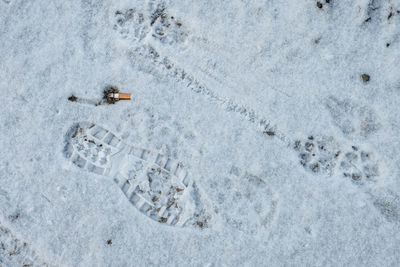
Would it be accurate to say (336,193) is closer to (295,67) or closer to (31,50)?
(295,67)

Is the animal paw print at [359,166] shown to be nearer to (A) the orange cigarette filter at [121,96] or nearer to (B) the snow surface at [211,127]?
(B) the snow surface at [211,127]

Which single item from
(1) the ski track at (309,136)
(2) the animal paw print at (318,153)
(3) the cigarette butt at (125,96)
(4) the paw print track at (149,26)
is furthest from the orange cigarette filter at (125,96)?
(2) the animal paw print at (318,153)

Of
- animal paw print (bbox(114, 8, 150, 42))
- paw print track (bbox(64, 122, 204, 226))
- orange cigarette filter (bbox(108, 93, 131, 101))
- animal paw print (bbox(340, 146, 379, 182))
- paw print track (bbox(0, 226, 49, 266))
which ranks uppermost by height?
animal paw print (bbox(114, 8, 150, 42))

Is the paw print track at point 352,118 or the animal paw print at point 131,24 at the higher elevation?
the animal paw print at point 131,24

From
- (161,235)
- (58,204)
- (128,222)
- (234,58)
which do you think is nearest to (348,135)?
(234,58)

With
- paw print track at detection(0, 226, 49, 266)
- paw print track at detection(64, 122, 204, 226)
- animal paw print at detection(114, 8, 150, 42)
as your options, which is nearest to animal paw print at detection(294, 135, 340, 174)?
paw print track at detection(64, 122, 204, 226)

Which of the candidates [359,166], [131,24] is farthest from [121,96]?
[359,166]

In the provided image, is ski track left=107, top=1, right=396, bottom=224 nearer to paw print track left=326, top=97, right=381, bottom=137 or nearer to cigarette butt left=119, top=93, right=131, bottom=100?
paw print track left=326, top=97, right=381, bottom=137
